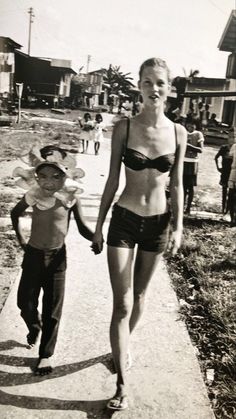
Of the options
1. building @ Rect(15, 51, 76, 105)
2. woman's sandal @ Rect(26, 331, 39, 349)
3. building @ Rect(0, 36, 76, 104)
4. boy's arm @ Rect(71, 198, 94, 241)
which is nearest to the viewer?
boy's arm @ Rect(71, 198, 94, 241)

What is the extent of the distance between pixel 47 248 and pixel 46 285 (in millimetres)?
192

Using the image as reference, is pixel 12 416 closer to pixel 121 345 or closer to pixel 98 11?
pixel 121 345

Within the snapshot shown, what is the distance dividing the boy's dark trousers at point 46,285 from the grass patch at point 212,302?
880 mm

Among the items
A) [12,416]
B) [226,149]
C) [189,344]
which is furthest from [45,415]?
[226,149]

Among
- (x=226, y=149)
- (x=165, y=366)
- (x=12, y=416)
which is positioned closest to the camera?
(x=12, y=416)

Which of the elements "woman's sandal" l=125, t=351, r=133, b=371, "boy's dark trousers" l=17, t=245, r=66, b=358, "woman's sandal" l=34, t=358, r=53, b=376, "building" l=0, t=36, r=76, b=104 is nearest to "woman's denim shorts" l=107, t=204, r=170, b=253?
"boy's dark trousers" l=17, t=245, r=66, b=358

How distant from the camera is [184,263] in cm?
416

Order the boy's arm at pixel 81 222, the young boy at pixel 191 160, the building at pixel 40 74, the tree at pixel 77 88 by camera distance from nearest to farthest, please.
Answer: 1. the boy's arm at pixel 81 222
2. the building at pixel 40 74
3. the tree at pixel 77 88
4. the young boy at pixel 191 160

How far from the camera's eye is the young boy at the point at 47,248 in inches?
86.7

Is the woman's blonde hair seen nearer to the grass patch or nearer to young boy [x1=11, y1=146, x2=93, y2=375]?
young boy [x1=11, y1=146, x2=93, y2=375]

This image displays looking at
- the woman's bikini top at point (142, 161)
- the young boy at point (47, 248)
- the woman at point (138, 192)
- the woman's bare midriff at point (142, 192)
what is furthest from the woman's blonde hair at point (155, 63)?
the young boy at point (47, 248)

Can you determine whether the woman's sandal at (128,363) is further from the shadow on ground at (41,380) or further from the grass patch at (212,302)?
the grass patch at (212,302)

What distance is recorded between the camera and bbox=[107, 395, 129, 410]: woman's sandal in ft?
6.50

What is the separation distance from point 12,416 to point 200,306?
5.52 feet
